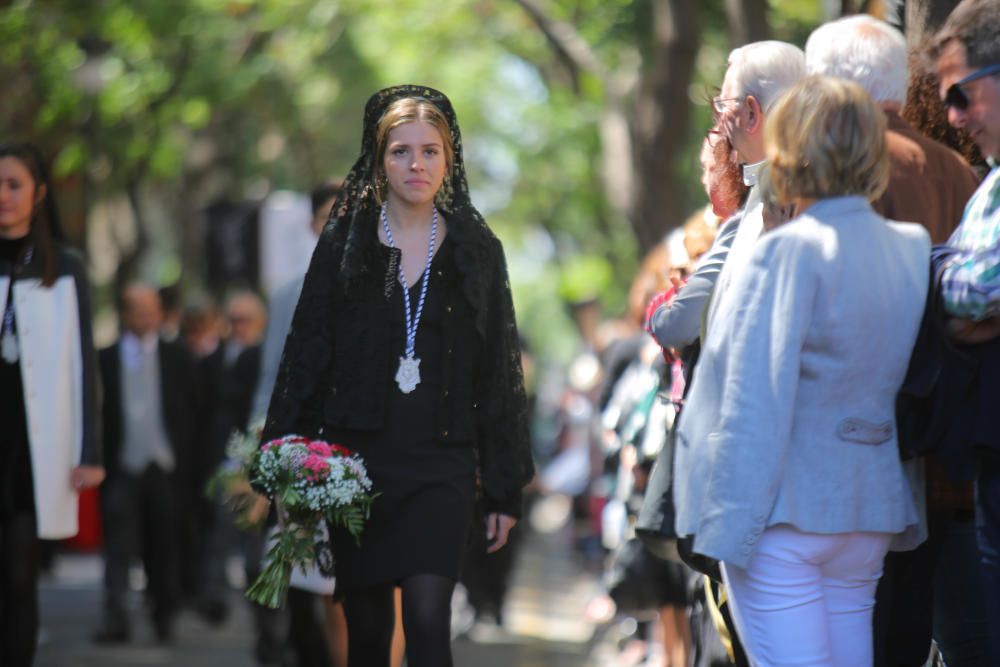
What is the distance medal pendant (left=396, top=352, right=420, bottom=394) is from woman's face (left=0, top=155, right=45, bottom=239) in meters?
2.43

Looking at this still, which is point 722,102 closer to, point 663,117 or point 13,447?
point 13,447

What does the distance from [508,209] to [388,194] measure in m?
41.1

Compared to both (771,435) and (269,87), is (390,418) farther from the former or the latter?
(269,87)

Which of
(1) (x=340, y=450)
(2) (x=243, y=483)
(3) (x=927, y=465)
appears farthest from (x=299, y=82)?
(3) (x=927, y=465)

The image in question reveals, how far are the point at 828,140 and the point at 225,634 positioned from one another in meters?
9.00

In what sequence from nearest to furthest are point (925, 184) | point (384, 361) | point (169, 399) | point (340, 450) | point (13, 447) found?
point (925, 184) < point (340, 450) < point (384, 361) < point (13, 447) < point (169, 399)

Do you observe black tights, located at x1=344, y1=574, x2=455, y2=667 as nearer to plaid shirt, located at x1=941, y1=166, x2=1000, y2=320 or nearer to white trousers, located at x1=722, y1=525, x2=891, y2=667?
white trousers, located at x1=722, y1=525, x2=891, y2=667

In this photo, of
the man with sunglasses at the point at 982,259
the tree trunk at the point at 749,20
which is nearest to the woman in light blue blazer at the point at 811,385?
the man with sunglasses at the point at 982,259

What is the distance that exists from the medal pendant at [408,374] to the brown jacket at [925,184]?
5.14 ft

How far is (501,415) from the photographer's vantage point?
596cm

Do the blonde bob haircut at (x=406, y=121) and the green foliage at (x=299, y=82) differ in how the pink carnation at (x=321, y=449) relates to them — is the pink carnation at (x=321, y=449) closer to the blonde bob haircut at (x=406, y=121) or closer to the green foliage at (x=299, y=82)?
the blonde bob haircut at (x=406, y=121)

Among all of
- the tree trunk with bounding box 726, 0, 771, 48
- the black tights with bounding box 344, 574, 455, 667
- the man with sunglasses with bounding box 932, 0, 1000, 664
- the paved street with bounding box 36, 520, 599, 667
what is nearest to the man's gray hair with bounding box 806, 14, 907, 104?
the man with sunglasses with bounding box 932, 0, 1000, 664

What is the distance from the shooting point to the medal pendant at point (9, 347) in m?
7.36

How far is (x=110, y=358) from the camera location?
480 inches
